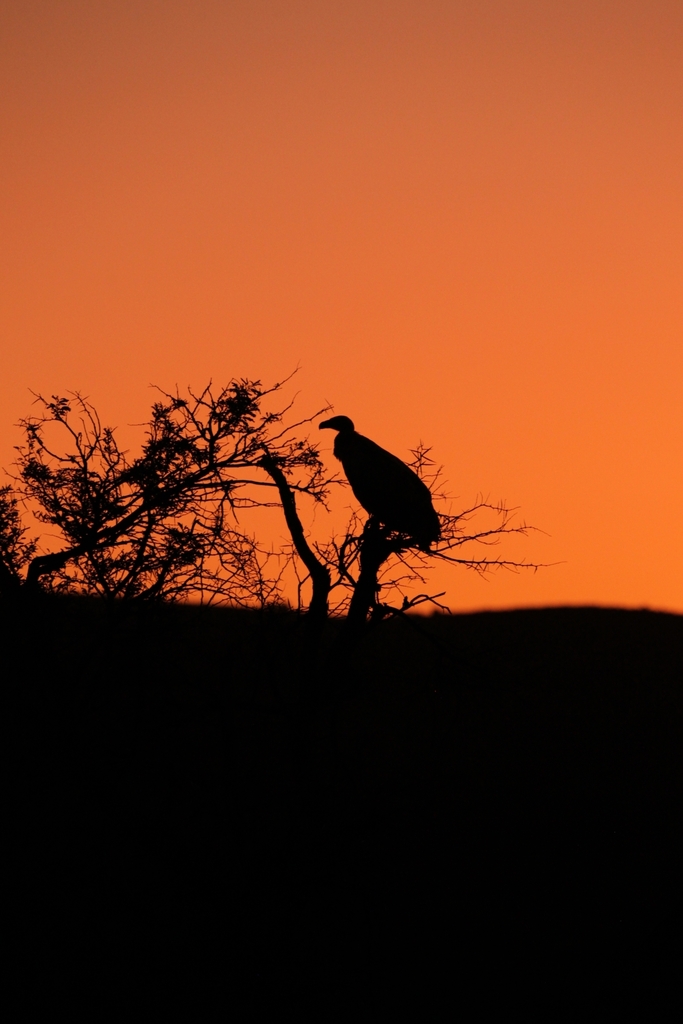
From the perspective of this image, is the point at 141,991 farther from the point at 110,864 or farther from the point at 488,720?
the point at 488,720

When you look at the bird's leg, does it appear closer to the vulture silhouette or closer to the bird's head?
the vulture silhouette

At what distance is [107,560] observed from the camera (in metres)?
10.2

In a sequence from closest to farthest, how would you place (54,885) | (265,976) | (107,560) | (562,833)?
(107,560) < (54,885) < (265,976) < (562,833)

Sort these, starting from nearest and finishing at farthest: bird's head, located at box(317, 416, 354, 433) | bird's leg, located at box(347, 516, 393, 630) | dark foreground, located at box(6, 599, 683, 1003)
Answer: dark foreground, located at box(6, 599, 683, 1003) < bird's leg, located at box(347, 516, 393, 630) < bird's head, located at box(317, 416, 354, 433)

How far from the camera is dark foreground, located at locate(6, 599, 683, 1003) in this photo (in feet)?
34.1

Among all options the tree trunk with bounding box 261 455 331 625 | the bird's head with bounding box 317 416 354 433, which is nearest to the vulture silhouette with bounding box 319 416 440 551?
the bird's head with bounding box 317 416 354 433

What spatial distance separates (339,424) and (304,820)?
18.2 ft

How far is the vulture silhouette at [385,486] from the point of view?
11.5 metres

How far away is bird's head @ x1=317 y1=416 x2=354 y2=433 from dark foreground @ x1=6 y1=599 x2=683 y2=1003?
3076mm

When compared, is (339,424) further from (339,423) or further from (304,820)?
(304,820)

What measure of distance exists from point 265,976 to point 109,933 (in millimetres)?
2159

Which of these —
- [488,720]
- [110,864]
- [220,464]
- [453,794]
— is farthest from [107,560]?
[488,720]

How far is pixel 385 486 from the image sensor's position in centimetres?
1212

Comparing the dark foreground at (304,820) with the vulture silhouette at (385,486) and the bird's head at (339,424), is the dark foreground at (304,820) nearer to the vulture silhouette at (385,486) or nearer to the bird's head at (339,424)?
the vulture silhouette at (385,486)
